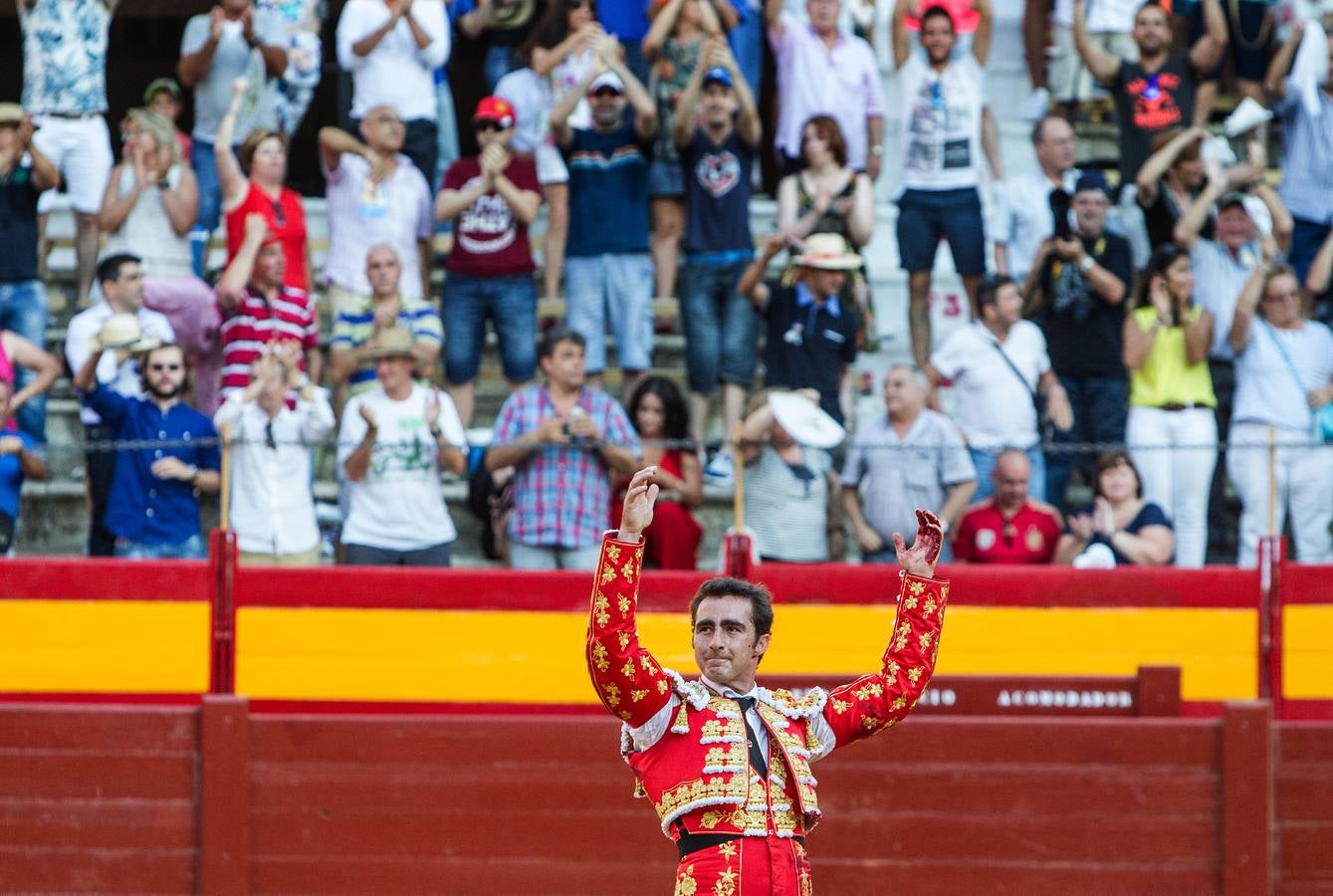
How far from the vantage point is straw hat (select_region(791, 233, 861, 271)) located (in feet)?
27.4

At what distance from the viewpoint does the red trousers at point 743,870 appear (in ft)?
14.3

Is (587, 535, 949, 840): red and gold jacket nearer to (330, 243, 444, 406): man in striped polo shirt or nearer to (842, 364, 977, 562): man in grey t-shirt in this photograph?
(842, 364, 977, 562): man in grey t-shirt

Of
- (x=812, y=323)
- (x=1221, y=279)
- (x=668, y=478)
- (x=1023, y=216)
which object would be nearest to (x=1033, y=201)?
(x=1023, y=216)

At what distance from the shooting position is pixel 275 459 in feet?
24.8

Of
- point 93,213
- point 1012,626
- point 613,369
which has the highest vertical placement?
point 93,213

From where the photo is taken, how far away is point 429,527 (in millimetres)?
7652

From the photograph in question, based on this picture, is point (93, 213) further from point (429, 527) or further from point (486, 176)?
point (429, 527)

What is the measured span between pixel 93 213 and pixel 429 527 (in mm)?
2361

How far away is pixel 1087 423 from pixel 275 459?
9.67 ft

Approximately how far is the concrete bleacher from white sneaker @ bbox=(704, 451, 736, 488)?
35cm

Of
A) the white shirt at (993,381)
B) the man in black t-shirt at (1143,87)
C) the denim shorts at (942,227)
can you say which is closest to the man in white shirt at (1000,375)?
the white shirt at (993,381)

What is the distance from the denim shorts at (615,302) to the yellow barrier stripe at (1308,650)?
262cm

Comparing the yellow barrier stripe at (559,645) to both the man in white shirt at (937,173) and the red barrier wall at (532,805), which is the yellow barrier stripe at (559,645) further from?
the man in white shirt at (937,173)

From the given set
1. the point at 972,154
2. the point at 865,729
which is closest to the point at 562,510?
the point at 972,154
